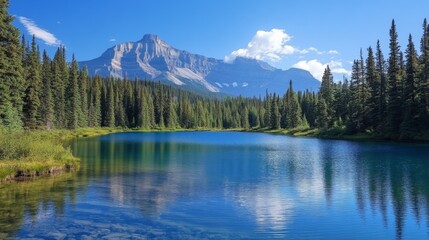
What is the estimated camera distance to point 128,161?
5312cm

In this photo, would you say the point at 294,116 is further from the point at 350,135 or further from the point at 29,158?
the point at 29,158

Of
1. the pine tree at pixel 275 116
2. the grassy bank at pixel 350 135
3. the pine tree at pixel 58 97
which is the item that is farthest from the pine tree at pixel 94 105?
the grassy bank at pixel 350 135

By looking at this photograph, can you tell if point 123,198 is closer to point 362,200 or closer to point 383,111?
point 362,200

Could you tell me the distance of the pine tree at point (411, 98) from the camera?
295 feet

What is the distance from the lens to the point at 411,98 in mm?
91625

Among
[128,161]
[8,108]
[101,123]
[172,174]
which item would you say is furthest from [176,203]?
[101,123]

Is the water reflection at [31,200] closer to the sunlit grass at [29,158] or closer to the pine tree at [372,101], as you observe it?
the sunlit grass at [29,158]

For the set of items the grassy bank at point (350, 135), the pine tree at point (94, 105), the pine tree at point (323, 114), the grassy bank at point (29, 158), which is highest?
the pine tree at point (94, 105)

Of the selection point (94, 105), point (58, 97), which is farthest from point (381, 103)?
point (94, 105)

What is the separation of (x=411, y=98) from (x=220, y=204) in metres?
77.5

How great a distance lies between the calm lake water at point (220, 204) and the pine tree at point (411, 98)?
4732cm

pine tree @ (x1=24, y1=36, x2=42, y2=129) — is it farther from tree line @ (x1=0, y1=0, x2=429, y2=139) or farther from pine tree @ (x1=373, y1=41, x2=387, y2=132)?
pine tree @ (x1=373, y1=41, x2=387, y2=132)

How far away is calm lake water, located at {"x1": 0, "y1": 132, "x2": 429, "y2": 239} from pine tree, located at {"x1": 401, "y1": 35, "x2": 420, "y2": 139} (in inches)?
1863

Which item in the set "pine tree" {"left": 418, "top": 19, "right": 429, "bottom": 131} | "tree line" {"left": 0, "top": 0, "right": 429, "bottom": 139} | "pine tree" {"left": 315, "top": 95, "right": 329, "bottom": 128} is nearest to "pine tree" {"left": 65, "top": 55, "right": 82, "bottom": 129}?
"tree line" {"left": 0, "top": 0, "right": 429, "bottom": 139}
